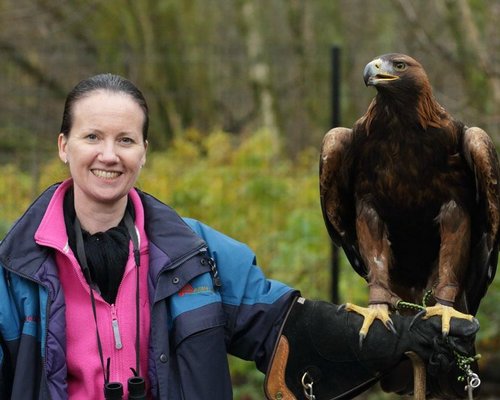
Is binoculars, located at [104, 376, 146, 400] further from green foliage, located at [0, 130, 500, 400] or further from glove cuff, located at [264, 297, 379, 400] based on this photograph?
green foliage, located at [0, 130, 500, 400]

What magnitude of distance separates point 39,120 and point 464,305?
4.98 m

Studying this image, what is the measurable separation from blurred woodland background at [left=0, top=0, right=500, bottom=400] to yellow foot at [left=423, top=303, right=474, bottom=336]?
1.33 meters

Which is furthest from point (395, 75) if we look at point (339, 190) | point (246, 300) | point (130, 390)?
point (130, 390)

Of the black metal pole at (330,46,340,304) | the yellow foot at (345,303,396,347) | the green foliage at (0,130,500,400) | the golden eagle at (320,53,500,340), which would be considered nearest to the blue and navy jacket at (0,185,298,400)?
the yellow foot at (345,303,396,347)

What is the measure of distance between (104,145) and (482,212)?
1.38 metres

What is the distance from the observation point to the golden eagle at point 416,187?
3.06m

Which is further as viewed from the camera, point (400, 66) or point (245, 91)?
point (245, 91)

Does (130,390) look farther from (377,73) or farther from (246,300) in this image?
(377,73)

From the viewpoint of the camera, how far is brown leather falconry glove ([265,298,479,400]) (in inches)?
108

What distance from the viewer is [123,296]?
→ 2.55 meters

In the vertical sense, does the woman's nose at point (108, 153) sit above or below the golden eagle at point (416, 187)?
above

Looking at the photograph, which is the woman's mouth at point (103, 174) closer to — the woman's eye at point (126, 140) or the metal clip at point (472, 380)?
the woman's eye at point (126, 140)

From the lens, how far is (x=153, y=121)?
926 cm

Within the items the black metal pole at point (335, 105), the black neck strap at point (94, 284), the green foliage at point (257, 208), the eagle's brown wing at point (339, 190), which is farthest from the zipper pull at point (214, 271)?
the green foliage at point (257, 208)
